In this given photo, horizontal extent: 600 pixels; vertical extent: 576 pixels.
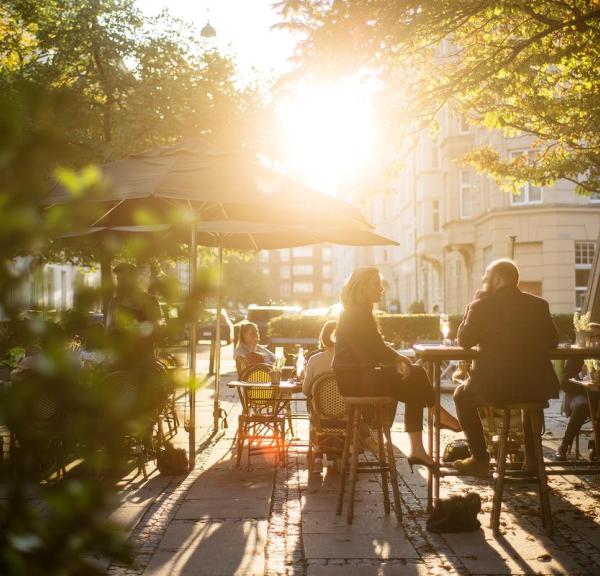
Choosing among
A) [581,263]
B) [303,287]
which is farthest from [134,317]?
[303,287]

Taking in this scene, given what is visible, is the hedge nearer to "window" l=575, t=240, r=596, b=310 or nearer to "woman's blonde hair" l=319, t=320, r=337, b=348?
"window" l=575, t=240, r=596, b=310

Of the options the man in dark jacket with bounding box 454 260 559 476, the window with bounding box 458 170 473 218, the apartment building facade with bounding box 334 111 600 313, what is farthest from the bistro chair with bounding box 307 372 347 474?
the window with bounding box 458 170 473 218

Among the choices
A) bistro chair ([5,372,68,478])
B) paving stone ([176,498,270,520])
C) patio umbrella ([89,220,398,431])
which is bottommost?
paving stone ([176,498,270,520])

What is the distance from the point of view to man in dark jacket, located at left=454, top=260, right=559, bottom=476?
5953 millimetres

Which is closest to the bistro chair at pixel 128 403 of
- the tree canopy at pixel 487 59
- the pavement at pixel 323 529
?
the pavement at pixel 323 529

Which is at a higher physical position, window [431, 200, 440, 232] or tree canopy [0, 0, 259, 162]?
tree canopy [0, 0, 259, 162]

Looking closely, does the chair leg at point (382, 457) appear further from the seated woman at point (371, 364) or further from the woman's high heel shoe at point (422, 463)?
the woman's high heel shoe at point (422, 463)

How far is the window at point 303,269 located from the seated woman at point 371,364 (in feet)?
546

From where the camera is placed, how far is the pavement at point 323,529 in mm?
4930

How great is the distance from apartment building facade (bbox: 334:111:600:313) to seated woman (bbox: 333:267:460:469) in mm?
18086

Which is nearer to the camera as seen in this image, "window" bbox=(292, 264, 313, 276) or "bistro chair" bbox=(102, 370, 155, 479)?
"bistro chair" bbox=(102, 370, 155, 479)

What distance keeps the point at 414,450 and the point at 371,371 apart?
71 cm

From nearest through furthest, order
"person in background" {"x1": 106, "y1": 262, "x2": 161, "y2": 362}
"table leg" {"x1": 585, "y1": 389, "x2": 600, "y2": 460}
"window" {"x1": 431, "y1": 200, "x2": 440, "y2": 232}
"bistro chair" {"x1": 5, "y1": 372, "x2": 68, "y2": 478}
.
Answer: "bistro chair" {"x1": 5, "y1": 372, "x2": 68, "y2": 478}
"person in background" {"x1": 106, "y1": 262, "x2": 161, "y2": 362}
"table leg" {"x1": 585, "y1": 389, "x2": 600, "y2": 460}
"window" {"x1": 431, "y1": 200, "x2": 440, "y2": 232}

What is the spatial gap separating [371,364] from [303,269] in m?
167
